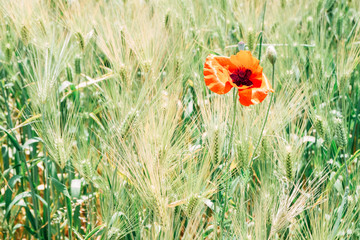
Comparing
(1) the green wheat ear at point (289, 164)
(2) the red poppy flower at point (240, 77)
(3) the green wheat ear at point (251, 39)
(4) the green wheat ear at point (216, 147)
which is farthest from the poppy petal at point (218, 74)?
(3) the green wheat ear at point (251, 39)

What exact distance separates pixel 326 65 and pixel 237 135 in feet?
1.69

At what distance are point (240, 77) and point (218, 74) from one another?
67 mm

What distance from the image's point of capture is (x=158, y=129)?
3.34 feet

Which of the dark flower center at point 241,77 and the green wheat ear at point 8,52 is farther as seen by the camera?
the green wheat ear at point 8,52

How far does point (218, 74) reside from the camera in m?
0.93

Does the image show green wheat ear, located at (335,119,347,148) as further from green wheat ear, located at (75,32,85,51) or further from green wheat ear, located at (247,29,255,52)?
green wheat ear, located at (75,32,85,51)

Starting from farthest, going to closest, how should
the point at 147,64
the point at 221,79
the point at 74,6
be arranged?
the point at 74,6 → the point at 147,64 → the point at 221,79

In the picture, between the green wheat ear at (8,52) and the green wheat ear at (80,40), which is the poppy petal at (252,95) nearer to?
the green wheat ear at (80,40)

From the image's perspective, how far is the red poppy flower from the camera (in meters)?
0.90

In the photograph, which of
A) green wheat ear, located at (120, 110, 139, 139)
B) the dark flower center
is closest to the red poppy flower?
the dark flower center

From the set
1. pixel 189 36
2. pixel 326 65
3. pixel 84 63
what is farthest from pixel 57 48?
pixel 326 65

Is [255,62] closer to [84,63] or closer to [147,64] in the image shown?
[147,64]

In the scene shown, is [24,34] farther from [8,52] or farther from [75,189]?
[75,189]

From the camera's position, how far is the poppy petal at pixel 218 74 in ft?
2.96
